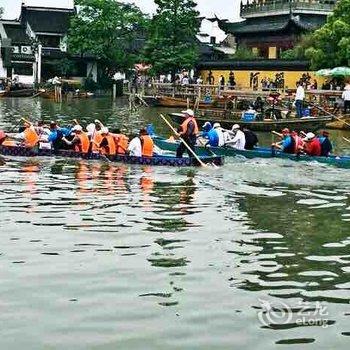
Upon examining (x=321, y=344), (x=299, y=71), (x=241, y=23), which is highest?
(x=241, y=23)

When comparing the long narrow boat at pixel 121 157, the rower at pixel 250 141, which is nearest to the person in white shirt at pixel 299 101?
the rower at pixel 250 141

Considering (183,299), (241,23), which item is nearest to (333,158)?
(183,299)

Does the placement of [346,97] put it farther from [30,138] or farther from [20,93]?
[20,93]

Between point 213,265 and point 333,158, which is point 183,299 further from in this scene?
point 333,158

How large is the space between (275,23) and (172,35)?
9.16 meters

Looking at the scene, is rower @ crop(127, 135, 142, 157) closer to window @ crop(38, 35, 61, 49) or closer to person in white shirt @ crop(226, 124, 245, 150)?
person in white shirt @ crop(226, 124, 245, 150)

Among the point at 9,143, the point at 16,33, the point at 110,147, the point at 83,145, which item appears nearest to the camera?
the point at 110,147

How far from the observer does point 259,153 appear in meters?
24.4

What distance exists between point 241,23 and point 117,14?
11.5 m

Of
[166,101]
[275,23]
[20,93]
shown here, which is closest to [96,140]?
→ [166,101]

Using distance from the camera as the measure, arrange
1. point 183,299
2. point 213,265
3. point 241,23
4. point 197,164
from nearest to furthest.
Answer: point 183,299 < point 213,265 < point 197,164 < point 241,23

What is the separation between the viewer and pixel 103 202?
53.8 ft

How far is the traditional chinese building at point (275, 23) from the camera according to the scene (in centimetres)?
6059

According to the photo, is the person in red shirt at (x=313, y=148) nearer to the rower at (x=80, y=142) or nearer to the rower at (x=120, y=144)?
the rower at (x=120, y=144)
